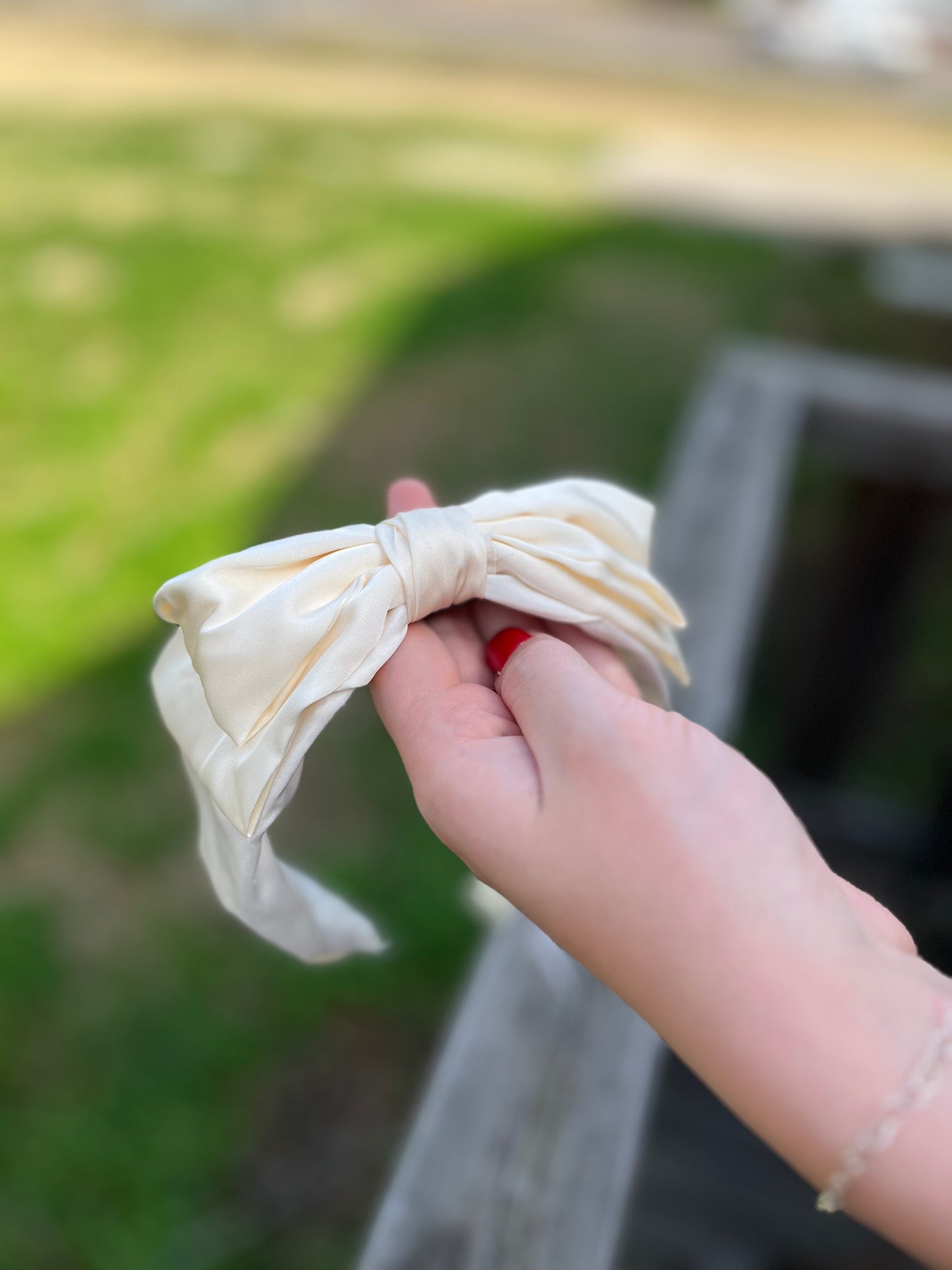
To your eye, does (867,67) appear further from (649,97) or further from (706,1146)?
(706,1146)

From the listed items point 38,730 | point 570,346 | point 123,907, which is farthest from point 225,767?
point 570,346

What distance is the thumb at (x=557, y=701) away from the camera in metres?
0.62

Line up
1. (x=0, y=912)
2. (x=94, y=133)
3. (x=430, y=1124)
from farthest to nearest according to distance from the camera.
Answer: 1. (x=94, y=133)
2. (x=0, y=912)
3. (x=430, y=1124)

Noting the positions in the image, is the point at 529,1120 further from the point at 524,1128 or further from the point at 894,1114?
the point at 894,1114

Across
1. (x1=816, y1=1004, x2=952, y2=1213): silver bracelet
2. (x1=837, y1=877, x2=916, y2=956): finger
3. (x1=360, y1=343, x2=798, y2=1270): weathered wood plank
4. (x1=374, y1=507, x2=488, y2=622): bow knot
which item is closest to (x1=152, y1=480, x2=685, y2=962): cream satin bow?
(x1=374, y1=507, x2=488, y2=622): bow knot

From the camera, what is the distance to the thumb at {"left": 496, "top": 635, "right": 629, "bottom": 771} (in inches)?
24.3

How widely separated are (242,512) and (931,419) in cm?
193

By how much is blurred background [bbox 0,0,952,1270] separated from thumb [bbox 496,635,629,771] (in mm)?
274

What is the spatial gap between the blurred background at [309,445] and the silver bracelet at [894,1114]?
1.77 ft

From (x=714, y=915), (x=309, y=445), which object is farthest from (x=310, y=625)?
(x=309, y=445)

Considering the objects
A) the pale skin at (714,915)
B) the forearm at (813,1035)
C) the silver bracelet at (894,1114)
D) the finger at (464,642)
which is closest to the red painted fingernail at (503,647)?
the finger at (464,642)

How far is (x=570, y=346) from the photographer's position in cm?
405

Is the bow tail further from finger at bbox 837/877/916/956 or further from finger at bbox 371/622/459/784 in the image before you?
finger at bbox 837/877/916/956

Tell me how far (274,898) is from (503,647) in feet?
0.83
